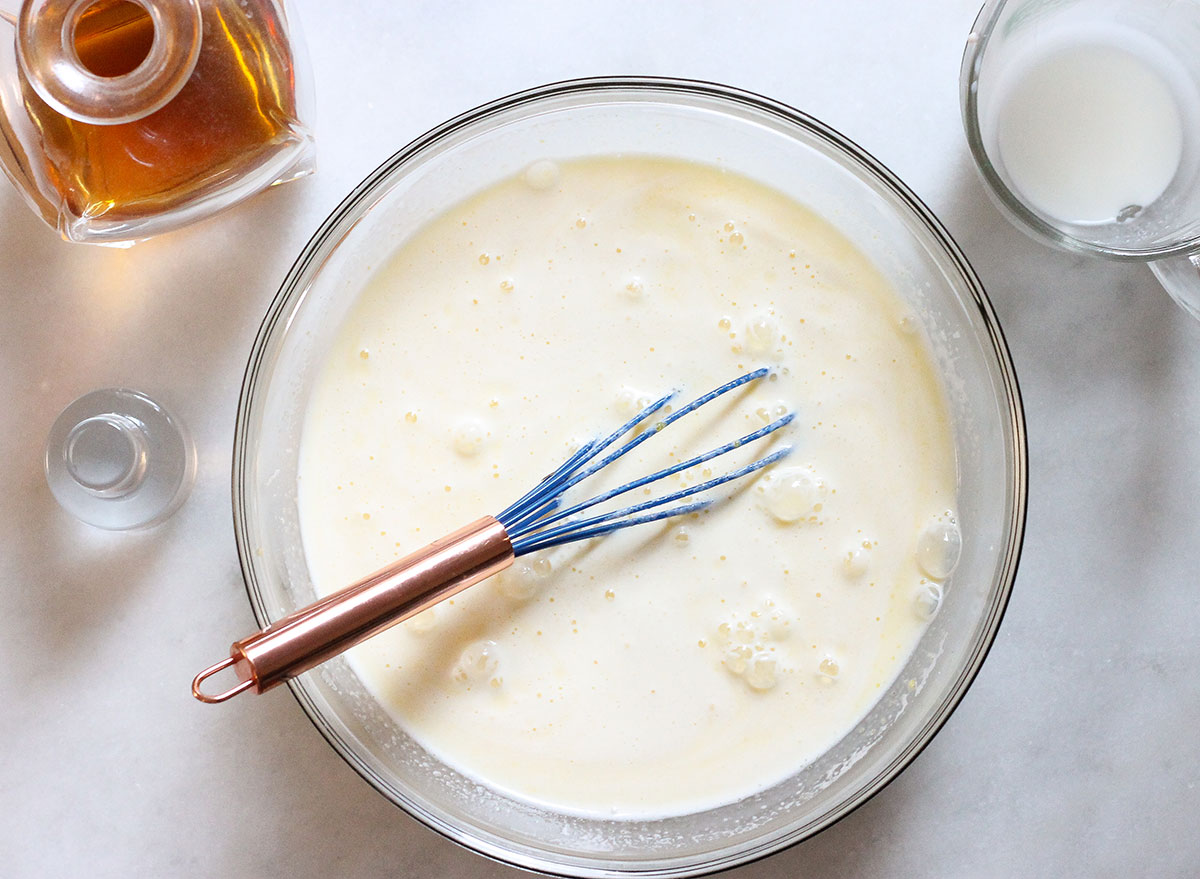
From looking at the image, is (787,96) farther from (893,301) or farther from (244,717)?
(244,717)

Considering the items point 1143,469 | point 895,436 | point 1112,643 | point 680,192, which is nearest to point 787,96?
point 680,192

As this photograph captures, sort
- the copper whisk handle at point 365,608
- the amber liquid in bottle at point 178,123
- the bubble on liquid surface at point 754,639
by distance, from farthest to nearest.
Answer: the bubble on liquid surface at point 754,639 → the amber liquid in bottle at point 178,123 → the copper whisk handle at point 365,608

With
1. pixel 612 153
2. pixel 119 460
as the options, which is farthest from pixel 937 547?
pixel 119 460

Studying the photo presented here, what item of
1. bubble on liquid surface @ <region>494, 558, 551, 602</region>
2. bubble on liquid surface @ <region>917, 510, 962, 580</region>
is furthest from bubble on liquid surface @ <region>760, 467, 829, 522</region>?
bubble on liquid surface @ <region>494, 558, 551, 602</region>

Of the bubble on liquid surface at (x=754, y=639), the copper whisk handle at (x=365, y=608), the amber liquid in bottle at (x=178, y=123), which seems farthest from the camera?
the bubble on liquid surface at (x=754, y=639)

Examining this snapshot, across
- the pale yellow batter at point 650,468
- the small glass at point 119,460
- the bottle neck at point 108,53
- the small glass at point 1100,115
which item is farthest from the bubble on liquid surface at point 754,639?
the bottle neck at point 108,53

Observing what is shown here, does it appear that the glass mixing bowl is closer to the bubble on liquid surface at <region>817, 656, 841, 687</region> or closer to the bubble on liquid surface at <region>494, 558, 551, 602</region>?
the bubble on liquid surface at <region>817, 656, 841, 687</region>

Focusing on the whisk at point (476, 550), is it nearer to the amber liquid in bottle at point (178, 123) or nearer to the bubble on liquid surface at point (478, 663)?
the bubble on liquid surface at point (478, 663)
